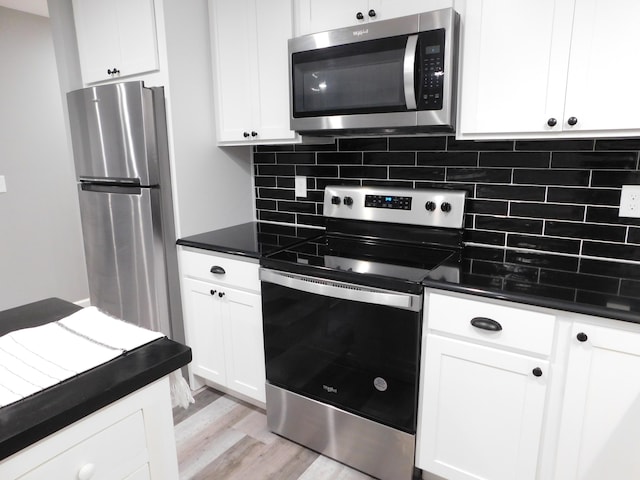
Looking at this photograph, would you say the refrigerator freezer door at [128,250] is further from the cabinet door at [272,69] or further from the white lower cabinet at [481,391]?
the white lower cabinet at [481,391]

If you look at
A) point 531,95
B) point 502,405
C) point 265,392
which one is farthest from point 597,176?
point 265,392

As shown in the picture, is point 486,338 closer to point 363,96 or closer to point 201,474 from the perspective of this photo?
point 363,96

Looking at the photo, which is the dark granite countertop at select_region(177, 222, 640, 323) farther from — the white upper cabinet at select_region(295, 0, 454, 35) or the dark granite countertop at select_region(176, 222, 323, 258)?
the white upper cabinet at select_region(295, 0, 454, 35)

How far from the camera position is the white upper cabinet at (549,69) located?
135 cm

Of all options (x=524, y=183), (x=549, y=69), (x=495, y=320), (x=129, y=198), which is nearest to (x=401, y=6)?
(x=549, y=69)

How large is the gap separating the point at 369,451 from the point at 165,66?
6.62 ft

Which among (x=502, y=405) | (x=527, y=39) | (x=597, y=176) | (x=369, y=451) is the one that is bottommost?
(x=369, y=451)

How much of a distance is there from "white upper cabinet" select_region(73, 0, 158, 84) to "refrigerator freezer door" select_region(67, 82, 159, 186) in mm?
148

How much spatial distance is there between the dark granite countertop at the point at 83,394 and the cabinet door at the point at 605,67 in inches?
57.6

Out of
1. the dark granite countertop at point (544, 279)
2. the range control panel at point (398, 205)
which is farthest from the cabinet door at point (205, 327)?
the range control panel at point (398, 205)

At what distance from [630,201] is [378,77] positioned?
3.54ft

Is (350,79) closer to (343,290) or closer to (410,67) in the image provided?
(410,67)

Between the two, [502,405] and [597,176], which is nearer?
[502,405]

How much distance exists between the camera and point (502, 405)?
1.45 metres
